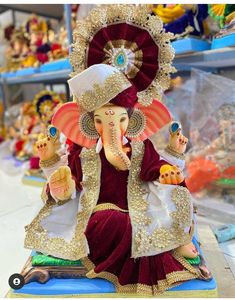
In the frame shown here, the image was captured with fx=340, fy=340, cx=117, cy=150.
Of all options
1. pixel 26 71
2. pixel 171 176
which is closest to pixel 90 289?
pixel 171 176

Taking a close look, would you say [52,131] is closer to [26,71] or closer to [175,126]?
[175,126]

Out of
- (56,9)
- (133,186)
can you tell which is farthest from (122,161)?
(56,9)

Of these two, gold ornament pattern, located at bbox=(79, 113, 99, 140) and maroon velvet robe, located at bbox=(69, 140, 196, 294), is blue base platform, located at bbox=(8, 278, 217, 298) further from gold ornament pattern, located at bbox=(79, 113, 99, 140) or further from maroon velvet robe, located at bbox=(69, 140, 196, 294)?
gold ornament pattern, located at bbox=(79, 113, 99, 140)

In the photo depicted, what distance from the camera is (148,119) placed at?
72 cm

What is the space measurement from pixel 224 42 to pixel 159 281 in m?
0.65

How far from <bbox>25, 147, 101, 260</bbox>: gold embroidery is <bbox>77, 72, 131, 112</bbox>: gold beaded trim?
11 cm

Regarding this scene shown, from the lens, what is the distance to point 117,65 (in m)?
0.68

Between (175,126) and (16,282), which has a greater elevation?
(175,126)

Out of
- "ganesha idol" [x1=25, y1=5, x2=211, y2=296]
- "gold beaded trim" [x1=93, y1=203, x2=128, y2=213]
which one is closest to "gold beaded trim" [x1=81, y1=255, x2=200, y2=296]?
"ganesha idol" [x1=25, y1=5, x2=211, y2=296]

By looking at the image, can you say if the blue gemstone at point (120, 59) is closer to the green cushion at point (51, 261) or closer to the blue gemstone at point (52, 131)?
the blue gemstone at point (52, 131)

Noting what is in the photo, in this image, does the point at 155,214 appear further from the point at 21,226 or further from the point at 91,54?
the point at 21,226

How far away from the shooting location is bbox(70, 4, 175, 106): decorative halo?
676 millimetres

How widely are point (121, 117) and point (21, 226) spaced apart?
1.76ft

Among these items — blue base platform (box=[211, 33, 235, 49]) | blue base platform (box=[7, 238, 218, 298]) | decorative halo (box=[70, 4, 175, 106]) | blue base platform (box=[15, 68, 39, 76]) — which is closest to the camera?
blue base platform (box=[7, 238, 218, 298])
